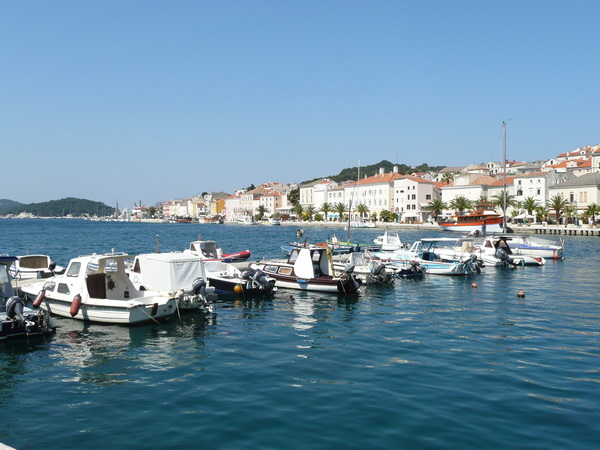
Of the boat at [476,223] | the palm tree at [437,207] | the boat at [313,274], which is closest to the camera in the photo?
the boat at [313,274]

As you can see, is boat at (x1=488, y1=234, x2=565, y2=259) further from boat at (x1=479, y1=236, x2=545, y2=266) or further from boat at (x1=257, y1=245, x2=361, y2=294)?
boat at (x1=257, y1=245, x2=361, y2=294)

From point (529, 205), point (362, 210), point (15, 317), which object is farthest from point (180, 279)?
point (362, 210)

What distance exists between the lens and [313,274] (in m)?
28.9

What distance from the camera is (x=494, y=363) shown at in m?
15.1

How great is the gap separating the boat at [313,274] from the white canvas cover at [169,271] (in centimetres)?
735

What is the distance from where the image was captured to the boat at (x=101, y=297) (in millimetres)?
19656

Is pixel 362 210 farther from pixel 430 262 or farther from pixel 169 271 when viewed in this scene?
pixel 169 271

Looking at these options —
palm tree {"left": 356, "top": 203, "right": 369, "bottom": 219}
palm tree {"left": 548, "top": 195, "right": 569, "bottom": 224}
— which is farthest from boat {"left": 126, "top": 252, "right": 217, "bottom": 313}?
palm tree {"left": 356, "top": 203, "right": 369, "bottom": 219}

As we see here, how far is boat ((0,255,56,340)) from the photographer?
652 inches

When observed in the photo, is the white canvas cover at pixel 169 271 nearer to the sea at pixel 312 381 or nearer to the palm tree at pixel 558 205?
the sea at pixel 312 381

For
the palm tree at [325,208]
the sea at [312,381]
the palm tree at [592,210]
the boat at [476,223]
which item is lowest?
the sea at [312,381]

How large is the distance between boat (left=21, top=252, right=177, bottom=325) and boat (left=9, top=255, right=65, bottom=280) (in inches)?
367

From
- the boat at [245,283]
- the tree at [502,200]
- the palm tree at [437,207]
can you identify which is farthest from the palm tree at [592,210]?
the boat at [245,283]

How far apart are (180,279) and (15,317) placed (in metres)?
7.06
